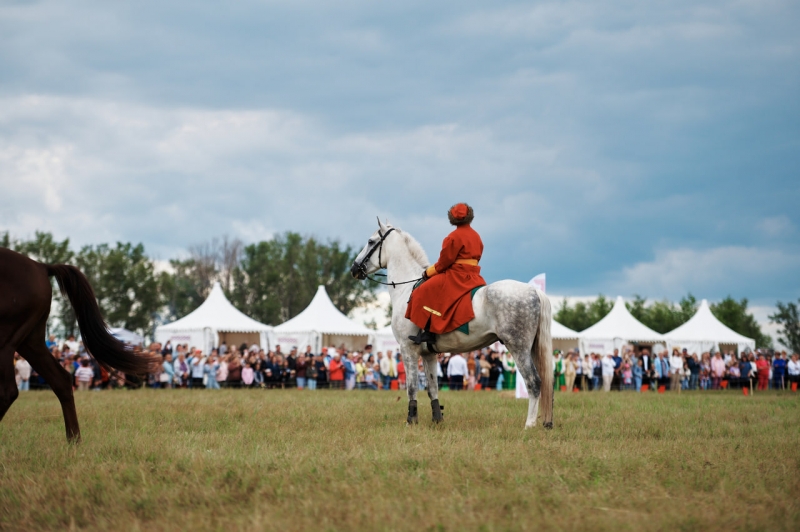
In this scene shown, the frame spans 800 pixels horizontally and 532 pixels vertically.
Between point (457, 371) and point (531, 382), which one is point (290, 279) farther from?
point (531, 382)

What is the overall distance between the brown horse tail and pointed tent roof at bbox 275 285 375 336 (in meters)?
26.3

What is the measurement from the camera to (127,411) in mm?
11695

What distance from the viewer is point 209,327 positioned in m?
33.9

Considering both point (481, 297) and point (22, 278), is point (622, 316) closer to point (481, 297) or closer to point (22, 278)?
point (481, 297)

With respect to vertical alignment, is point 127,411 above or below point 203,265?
below

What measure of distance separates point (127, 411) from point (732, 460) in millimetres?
9140

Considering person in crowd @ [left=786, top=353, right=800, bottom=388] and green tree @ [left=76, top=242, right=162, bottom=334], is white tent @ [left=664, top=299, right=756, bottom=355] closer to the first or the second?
person in crowd @ [left=786, top=353, right=800, bottom=388]

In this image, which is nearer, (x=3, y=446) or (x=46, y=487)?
(x=46, y=487)

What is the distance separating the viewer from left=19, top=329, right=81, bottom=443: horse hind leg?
732 cm

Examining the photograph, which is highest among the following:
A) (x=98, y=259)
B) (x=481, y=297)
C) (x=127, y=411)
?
(x=98, y=259)

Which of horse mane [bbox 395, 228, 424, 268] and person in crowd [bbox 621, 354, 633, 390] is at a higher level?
horse mane [bbox 395, 228, 424, 268]

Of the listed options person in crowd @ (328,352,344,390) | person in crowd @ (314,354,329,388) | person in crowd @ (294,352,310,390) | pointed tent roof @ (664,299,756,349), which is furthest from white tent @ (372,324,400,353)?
pointed tent roof @ (664,299,756,349)

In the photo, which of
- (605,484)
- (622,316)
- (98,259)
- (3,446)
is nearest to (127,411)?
(3,446)

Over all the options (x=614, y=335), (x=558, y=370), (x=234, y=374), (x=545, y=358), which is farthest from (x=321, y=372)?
(x=545, y=358)
